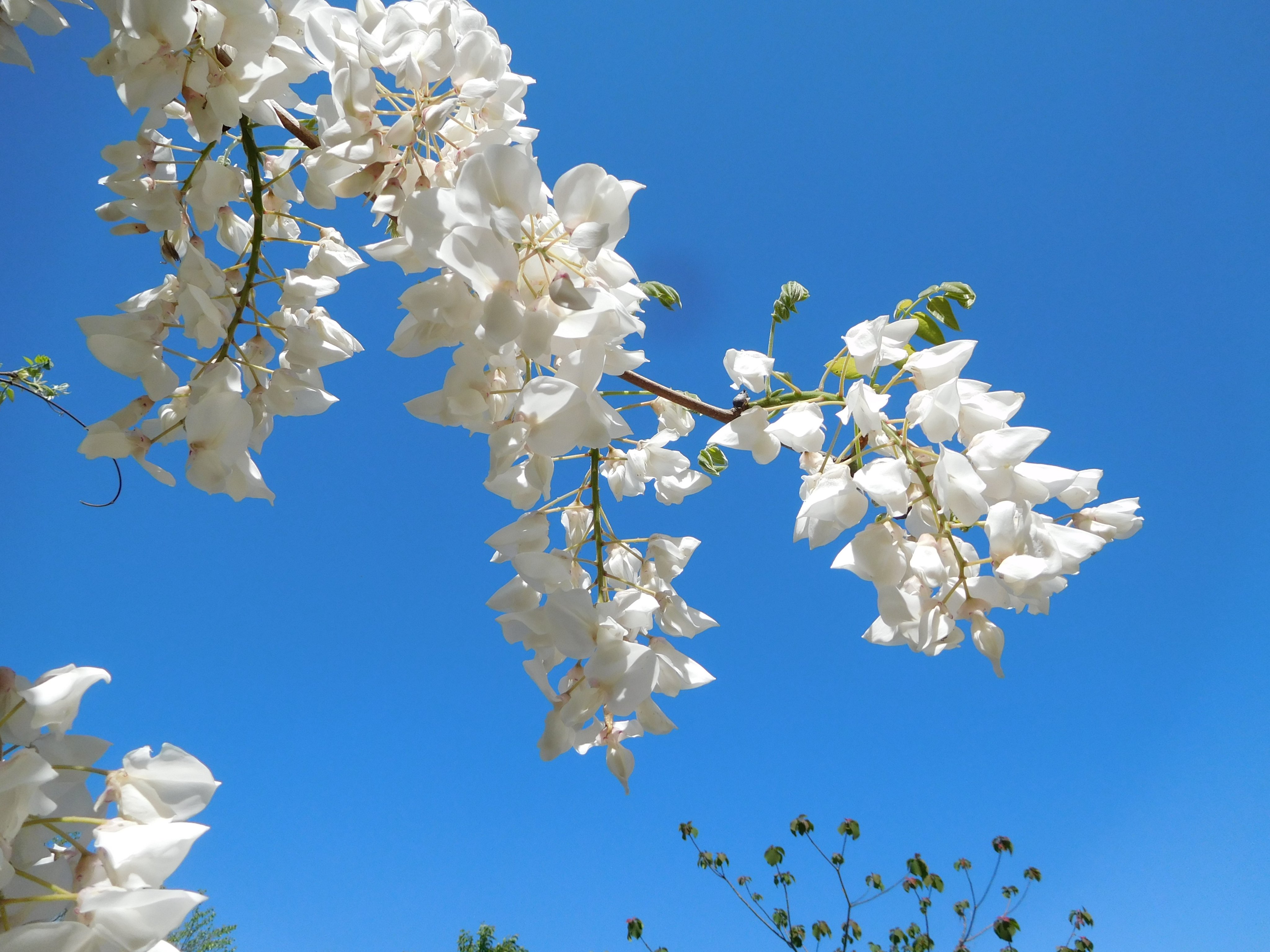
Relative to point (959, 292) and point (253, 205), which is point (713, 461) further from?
point (253, 205)

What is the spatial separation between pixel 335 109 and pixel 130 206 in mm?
422

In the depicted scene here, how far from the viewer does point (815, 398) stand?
84 cm

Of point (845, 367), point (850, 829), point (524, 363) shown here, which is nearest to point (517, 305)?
point (524, 363)

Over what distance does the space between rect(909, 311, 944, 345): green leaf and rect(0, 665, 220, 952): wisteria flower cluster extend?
2.78 ft

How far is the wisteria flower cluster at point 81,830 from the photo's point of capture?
450mm

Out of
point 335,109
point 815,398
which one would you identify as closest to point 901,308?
point 815,398

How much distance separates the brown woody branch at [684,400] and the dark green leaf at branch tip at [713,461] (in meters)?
0.21

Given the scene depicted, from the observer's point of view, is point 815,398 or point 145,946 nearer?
point 145,946

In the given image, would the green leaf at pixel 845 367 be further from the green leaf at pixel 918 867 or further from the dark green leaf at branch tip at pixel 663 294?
the green leaf at pixel 918 867

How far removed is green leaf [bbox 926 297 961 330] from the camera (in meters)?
0.91

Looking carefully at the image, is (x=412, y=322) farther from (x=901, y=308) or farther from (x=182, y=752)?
(x=901, y=308)

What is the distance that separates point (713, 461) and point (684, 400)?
26 cm

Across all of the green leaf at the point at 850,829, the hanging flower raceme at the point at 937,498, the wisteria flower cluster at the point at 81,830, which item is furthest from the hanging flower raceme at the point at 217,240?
the green leaf at the point at 850,829

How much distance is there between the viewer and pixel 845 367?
2.76 feet
